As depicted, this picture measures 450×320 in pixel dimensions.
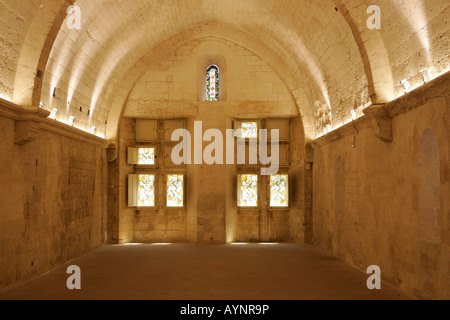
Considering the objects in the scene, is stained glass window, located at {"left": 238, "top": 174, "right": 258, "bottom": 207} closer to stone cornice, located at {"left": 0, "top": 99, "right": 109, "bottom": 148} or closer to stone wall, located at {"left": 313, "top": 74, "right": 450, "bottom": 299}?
stone wall, located at {"left": 313, "top": 74, "right": 450, "bottom": 299}

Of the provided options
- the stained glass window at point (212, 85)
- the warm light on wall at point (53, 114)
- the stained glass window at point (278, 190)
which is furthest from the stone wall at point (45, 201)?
the stained glass window at point (278, 190)

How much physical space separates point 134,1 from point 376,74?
19.7 ft

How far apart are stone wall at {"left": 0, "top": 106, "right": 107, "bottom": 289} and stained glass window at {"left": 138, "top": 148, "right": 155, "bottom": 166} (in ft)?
6.17

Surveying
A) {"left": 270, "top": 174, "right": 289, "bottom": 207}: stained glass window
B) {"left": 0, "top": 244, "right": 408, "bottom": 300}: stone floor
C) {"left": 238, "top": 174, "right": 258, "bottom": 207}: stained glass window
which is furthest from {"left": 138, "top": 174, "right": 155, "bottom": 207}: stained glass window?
{"left": 270, "top": 174, "right": 289, "bottom": 207}: stained glass window

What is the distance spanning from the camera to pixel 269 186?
14562 millimetres

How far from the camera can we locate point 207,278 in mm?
8477

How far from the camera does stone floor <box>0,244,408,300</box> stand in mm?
7102

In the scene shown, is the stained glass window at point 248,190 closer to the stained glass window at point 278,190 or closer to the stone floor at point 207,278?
the stained glass window at point 278,190

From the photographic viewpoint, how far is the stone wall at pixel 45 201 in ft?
25.1

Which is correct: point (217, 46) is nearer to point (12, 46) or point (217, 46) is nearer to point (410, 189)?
point (12, 46)

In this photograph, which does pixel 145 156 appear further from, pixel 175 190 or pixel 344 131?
pixel 344 131

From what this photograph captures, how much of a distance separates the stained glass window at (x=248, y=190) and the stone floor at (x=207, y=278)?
2.53m

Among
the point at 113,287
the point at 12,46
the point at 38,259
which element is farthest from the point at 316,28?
the point at 38,259

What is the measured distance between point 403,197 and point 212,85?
8.77 meters
